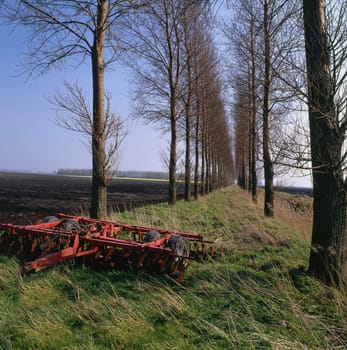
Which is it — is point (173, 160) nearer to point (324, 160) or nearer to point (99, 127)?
point (99, 127)

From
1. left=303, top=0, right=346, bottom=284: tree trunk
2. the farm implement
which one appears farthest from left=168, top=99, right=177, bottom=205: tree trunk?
left=303, top=0, right=346, bottom=284: tree trunk

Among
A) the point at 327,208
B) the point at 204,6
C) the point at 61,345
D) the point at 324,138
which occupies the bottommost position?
the point at 61,345

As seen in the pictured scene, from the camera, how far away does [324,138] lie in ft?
15.9

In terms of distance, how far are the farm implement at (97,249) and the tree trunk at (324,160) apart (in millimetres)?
2000

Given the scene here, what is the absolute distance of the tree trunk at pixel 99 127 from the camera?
331 inches

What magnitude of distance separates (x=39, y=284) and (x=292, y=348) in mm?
3448

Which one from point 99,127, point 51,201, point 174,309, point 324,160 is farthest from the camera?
point 51,201

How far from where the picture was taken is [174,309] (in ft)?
11.9

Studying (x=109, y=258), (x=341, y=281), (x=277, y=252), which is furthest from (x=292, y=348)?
(x=277, y=252)

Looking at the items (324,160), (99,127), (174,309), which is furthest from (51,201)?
(324,160)

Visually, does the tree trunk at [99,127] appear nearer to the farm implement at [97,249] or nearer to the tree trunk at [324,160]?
the farm implement at [97,249]

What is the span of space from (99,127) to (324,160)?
5.81m

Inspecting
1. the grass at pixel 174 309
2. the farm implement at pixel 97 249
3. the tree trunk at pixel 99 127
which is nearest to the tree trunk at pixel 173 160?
the tree trunk at pixel 99 127

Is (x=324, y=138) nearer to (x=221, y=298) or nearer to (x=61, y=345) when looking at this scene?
(x=221, y=298)
